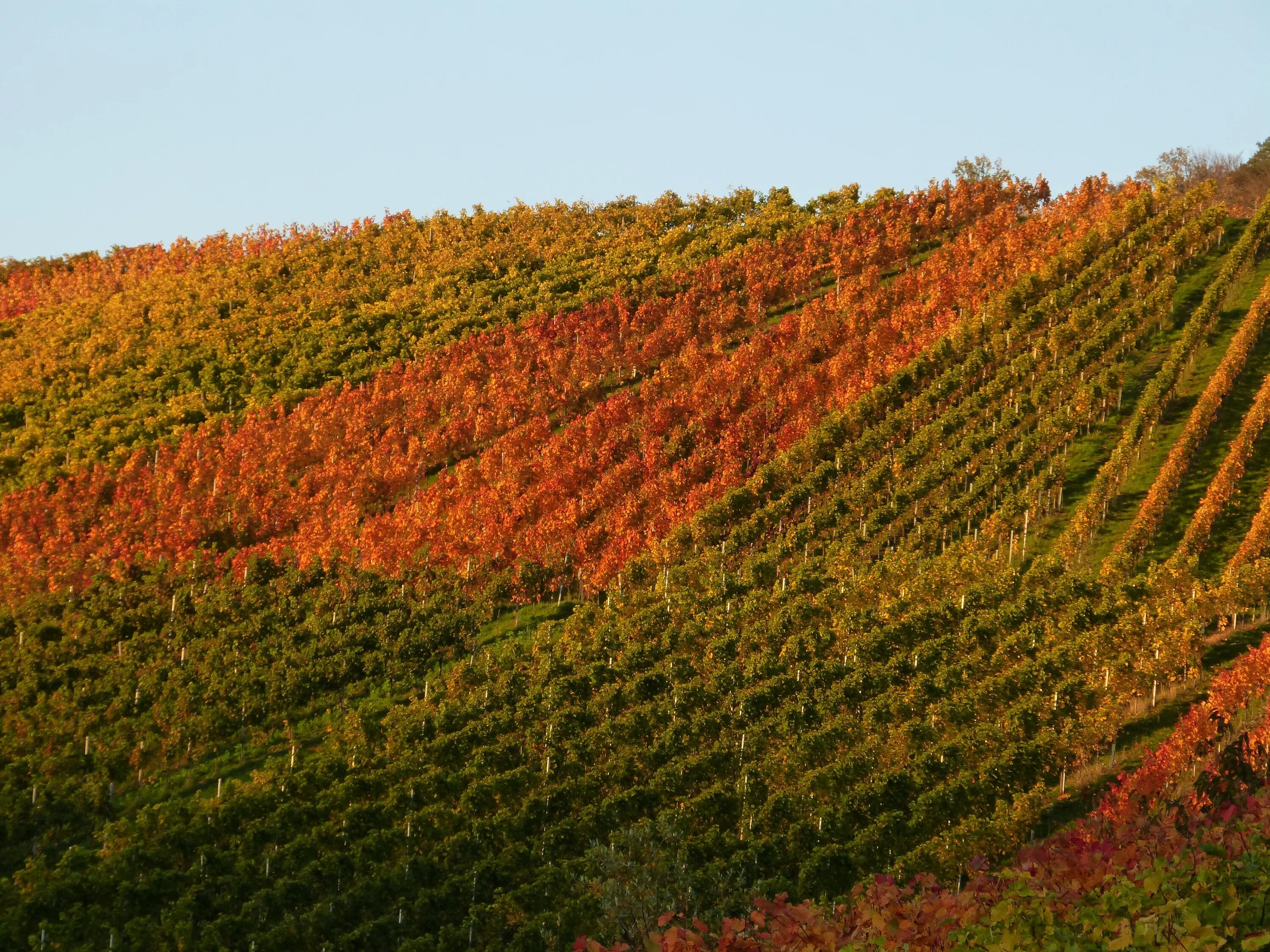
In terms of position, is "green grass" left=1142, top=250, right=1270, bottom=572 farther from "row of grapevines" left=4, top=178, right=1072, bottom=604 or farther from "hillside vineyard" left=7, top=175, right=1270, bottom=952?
"row of grapevines" left=4, top=178, right=1072, bottom=604

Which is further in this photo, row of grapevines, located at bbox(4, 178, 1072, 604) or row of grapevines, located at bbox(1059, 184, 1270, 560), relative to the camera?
row of grapevines, located at bbox(4, 178, 1072, 604)

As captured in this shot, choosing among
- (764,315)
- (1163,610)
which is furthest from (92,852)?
(764,315)

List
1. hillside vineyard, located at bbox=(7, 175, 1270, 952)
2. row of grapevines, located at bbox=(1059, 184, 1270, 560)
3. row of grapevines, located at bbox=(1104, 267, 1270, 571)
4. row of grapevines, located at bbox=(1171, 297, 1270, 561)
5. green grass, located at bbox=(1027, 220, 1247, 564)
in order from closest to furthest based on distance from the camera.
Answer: hillside vineyard, located at bbox=(7, 175, 1270, 952) → row of grapevines, located at bbox=(1171, 297, 1270, 561) → row of grapevines, located at bbox=(1104, 267, 1270, 571) → row of grapevines, located at bbox=(1059, 184, 1270, 560) → green grass, located at bbox=(1027, 220, 1247, 564)

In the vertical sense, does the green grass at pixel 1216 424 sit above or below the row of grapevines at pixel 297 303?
below

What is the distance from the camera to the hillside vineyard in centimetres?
3022

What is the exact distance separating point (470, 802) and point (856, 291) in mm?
38352

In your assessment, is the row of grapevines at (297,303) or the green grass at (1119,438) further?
the row of grapevines at (297,303)

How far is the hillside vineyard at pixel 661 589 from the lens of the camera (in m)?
30.2

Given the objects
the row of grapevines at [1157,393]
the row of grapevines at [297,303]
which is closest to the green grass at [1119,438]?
the row of grapevines at [1157,393]

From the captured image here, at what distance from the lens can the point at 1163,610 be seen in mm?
36062

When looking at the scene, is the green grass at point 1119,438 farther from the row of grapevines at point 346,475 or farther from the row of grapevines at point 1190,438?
the row of grapevines at point 346,475

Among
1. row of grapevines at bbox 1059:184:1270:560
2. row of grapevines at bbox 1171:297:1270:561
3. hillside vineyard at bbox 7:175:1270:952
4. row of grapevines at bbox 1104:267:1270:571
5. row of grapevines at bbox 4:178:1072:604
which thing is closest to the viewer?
hillside vineyard at bbox 7:175:1270:952

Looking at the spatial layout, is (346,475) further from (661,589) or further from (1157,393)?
(1157,393)

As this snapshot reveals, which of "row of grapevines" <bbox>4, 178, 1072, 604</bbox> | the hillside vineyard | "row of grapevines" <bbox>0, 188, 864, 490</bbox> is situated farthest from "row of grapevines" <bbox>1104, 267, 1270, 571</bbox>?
"row of grapevines" <bbox>0, 188, 864, 490</bbox>
